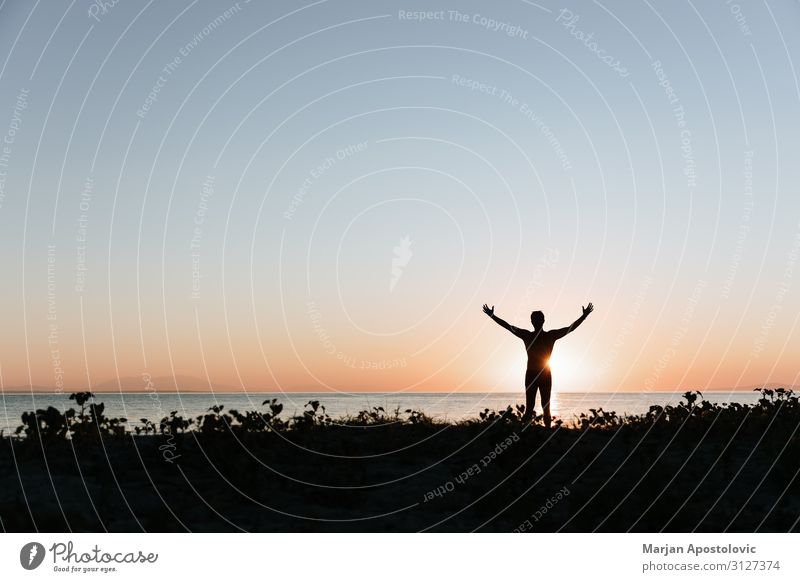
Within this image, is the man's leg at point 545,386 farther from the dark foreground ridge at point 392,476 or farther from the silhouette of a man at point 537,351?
the dark foreground ridge at point 392,476

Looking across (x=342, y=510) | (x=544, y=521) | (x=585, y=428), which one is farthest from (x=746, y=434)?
(x=342, y=510)

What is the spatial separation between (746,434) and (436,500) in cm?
903

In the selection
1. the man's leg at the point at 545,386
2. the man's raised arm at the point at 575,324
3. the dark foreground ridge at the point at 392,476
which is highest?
the man's raised arm at the point at 575,324

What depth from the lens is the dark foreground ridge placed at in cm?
1162

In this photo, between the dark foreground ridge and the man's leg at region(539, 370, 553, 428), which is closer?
the dark foreground ridge

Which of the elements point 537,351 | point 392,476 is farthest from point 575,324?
point 392,476

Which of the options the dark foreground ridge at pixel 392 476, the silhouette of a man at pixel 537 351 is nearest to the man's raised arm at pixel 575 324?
the silhouette of a man at pixel 537 351

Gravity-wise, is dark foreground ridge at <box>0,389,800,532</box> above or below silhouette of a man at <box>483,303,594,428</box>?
below

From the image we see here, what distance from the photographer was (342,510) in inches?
480

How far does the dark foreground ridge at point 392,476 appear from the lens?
1162cm

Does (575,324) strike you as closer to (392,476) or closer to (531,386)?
(531,386)

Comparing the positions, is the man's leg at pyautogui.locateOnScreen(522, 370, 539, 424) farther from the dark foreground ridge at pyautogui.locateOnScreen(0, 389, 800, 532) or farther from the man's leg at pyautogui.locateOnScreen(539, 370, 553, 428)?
the dark foreground ridge at pyautogui.locateOnScreen(0, 389, 800, 532)

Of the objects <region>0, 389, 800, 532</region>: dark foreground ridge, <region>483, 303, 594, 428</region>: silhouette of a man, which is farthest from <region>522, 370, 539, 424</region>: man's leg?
<region>0, 389, 800, 532</region>: dark foreground ridge
